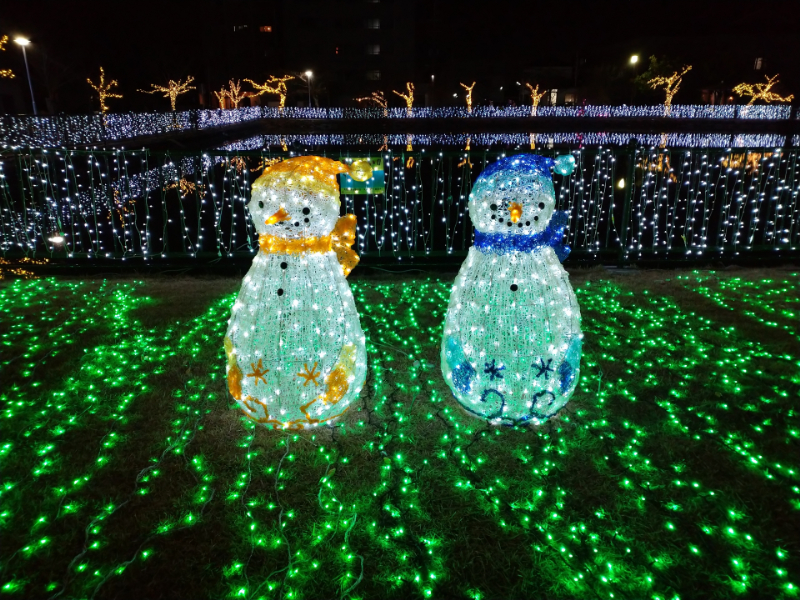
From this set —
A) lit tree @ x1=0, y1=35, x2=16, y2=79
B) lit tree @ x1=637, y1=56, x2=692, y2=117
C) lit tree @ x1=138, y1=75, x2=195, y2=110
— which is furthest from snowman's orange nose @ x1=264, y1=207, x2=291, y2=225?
lit tree @ x1=637, y1=56, x2=692, y2=117

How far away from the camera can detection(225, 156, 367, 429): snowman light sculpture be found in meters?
2.99

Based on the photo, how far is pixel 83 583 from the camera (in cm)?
240

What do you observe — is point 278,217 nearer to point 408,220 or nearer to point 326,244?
point 326,244

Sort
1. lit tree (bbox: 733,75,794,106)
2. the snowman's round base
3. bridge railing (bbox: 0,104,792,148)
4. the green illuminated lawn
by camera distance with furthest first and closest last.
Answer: lit tree (bbox: 733,75,794,106) → bridge railing (bbox: 0,104,792,148) → the snowman's round base → the green illuminated lawn

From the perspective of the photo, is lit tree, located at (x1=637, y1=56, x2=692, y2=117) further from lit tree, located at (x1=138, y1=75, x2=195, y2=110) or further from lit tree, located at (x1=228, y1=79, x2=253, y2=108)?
lit tree, located at (x1=138, y1=75, x2=195, y2=110)

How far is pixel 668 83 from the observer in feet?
120

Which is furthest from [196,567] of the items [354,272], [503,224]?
[354,272]

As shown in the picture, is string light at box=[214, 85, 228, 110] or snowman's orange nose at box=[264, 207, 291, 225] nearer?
snowman's orange nose at box=[264, 207, 291, 225]

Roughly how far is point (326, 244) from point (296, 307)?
435 millimetres

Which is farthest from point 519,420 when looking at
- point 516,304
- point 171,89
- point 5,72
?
point 171,89

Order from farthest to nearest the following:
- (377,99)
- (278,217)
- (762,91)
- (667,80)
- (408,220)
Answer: (377,99) < (667,80) < (762,91) < (408,220) < (278,217)

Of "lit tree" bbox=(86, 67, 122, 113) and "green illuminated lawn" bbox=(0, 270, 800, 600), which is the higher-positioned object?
"lit tree" bbox=(86, 67, 122, 113)

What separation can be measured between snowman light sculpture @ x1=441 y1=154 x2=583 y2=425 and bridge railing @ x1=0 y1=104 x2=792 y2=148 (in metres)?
21.2

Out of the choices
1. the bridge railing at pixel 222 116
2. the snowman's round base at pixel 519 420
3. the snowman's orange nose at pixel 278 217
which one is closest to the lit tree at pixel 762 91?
the bridge railing at pixel 222 116
